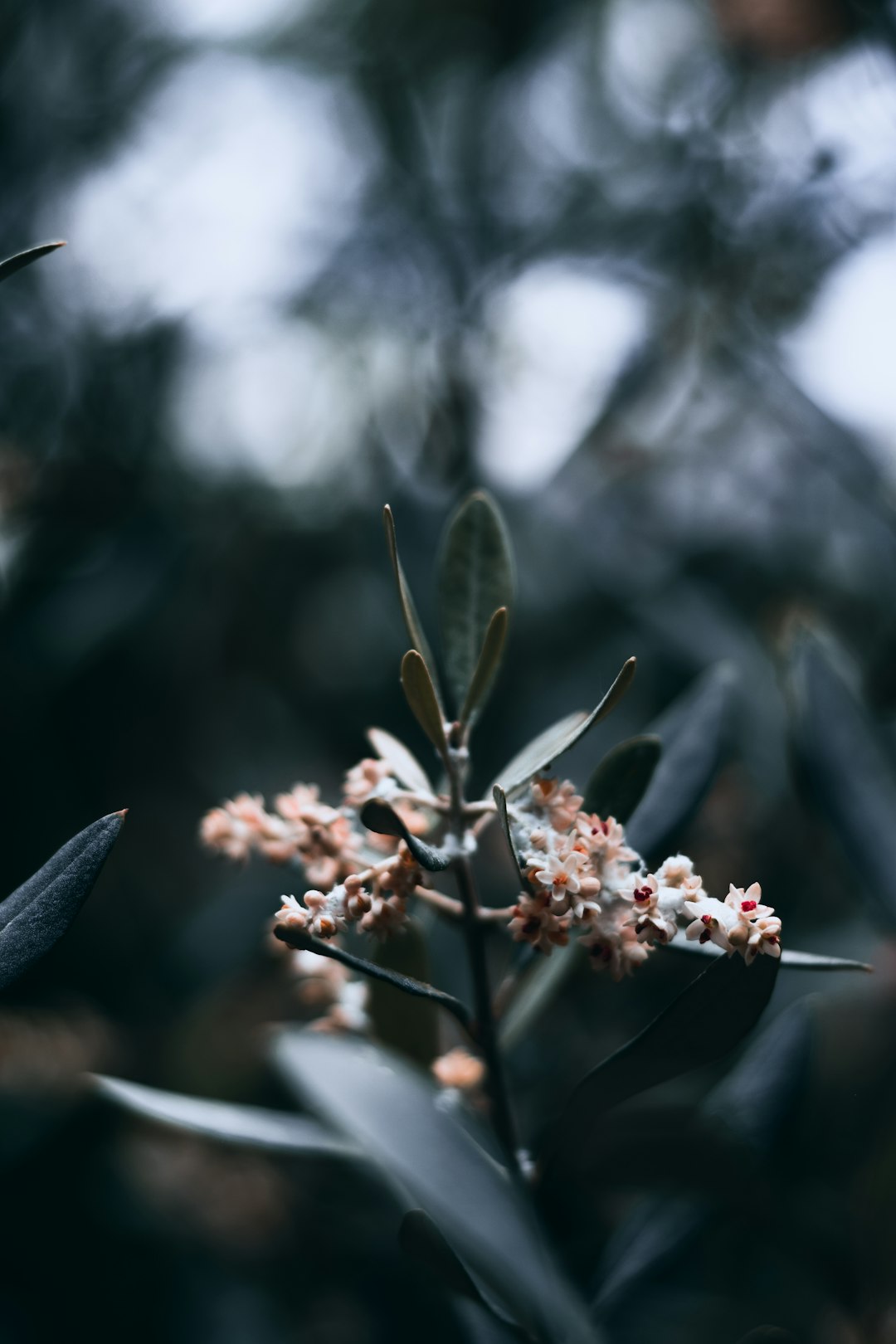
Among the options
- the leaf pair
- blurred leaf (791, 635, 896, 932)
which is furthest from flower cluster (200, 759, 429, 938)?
blurred leaf (791, 635, 896, 932)

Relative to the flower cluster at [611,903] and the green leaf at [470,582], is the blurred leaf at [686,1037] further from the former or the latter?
the green leaf at [470,582]

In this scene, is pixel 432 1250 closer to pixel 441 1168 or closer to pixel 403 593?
pixel 441 1168

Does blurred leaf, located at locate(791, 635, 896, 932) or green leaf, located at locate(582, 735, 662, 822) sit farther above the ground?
green leaf, located at locate(582, 735, 662, 822)

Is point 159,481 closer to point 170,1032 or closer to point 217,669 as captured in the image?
point 217,669

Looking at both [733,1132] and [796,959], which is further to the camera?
[733,1132]

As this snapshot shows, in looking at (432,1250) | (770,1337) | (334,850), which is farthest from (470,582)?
(770,1337)

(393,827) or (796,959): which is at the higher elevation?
(393,827)

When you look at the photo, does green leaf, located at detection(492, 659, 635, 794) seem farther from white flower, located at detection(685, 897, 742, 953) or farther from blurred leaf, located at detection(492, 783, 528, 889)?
white flower, located at detection(685, 897, 742, 953)
